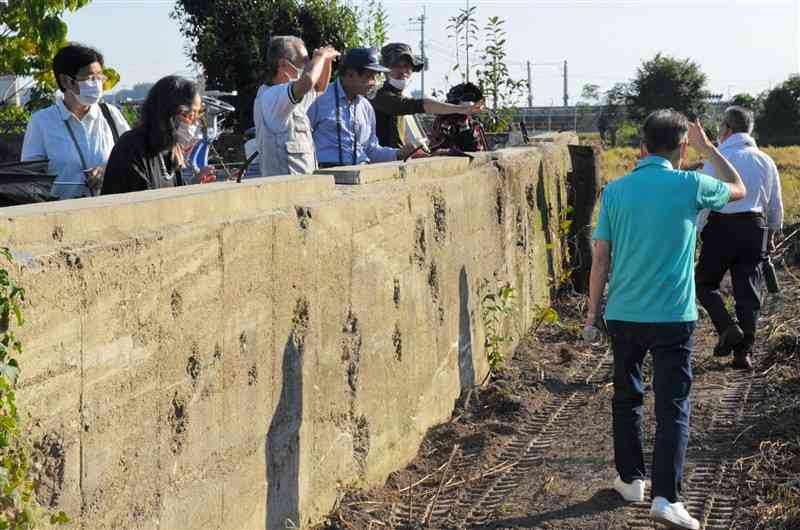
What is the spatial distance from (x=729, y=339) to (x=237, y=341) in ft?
16.7

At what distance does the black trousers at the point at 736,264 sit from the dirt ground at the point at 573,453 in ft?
1.16

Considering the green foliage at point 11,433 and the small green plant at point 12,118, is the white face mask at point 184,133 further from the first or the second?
the small green plant at point 12,118

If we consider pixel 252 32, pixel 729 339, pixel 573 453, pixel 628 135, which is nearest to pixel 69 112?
pixel 573 453

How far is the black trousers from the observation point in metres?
8.77

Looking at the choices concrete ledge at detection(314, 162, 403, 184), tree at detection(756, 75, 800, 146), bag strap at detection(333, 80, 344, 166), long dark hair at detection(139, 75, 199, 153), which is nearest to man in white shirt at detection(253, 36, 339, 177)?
concrete ledge at detection(314, 162, 403, 184)

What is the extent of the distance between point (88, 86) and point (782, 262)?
401 inches

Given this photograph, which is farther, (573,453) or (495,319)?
(495,319)

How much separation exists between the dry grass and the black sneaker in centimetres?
920

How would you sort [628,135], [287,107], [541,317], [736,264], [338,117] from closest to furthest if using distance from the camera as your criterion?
[287,107]
[338,117]
[736,264]
[541,317]
[628,135]

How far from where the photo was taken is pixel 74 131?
584 cm

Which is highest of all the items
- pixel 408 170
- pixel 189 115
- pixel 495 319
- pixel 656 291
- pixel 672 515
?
pixel 189 115

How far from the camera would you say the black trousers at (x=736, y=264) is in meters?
8.77

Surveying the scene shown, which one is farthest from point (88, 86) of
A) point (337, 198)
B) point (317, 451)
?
point (317, 451)

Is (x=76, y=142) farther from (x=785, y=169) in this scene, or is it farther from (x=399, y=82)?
(x=785, y=169)
